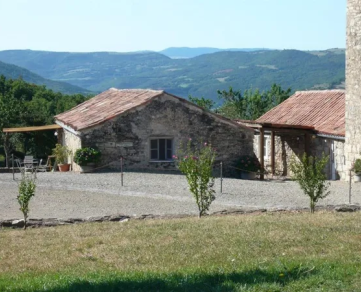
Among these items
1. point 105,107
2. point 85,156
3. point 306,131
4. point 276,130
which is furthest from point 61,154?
point 306,131

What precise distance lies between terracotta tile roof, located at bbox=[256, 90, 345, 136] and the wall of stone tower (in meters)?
0.87

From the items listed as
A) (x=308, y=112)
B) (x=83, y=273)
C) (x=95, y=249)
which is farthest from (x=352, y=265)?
(x=308, y=112)

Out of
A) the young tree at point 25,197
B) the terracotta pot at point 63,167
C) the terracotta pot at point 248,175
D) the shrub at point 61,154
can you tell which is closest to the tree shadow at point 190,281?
the young tree at point 25,197

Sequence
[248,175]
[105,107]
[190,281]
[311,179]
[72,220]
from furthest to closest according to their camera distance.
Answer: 1. [105,107]
2. [248,175]
3. [311,179]
4. [72,220]
5. [190,281]

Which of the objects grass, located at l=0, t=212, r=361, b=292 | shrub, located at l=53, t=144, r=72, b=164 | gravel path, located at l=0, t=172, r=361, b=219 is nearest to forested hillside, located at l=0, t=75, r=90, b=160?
shrub, located at l=53, t=144, r=72, b=164

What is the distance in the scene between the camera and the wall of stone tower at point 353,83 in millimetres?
25694

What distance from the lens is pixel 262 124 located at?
28469mm

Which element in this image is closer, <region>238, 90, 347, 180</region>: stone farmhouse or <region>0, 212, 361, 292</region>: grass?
<region>0, 212, 361, 292</region>: grass

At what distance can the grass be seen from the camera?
27.3 feet

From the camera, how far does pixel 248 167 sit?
28.7m

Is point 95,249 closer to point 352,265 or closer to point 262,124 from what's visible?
point 352,265

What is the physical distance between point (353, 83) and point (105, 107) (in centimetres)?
1021

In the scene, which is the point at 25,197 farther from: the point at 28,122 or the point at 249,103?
the point at 249,103

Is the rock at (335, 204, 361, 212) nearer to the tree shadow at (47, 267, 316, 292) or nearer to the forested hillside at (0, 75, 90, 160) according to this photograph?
the tree shadow at (47, 267, 316, 292)
